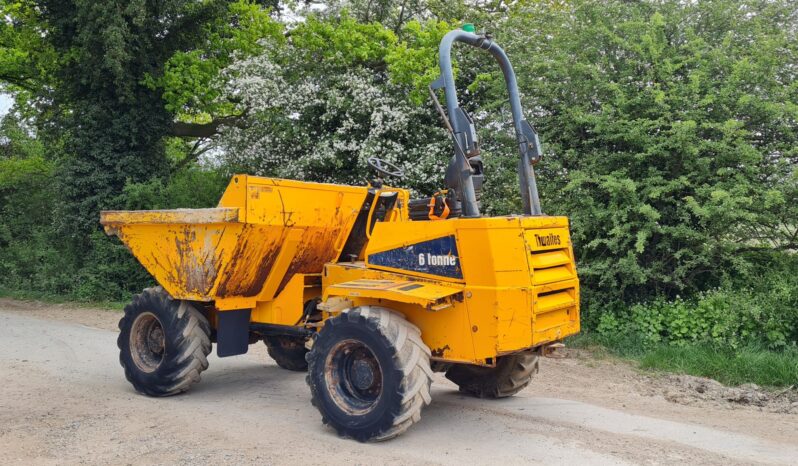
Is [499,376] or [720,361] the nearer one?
[499,376]

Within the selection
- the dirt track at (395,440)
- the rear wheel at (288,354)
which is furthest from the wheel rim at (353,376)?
the rear wheel at (288,354)

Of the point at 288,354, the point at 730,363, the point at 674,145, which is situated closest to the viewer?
the point at 730,363

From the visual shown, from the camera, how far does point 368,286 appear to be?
5.52 meters

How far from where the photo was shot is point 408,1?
14406mm

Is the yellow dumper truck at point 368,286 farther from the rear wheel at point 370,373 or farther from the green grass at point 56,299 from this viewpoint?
the green grass at point 56,299

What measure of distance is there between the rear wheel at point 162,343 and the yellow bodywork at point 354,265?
250mm

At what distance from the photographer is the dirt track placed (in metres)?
5.02

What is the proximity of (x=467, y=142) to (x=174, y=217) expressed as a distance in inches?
121

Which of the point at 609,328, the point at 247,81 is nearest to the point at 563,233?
the point at 609,328

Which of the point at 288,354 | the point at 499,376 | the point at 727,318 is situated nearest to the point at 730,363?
the point at 727,318

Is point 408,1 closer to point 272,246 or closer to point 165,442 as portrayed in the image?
point 272,246

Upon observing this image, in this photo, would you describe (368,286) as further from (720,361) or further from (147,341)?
(720,361)

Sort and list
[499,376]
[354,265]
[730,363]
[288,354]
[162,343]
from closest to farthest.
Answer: [354,265], [499,376], [162,343], [730,363], [288,354]

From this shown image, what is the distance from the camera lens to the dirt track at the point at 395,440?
5.02 m
